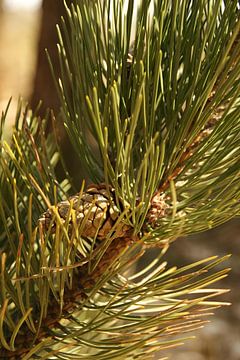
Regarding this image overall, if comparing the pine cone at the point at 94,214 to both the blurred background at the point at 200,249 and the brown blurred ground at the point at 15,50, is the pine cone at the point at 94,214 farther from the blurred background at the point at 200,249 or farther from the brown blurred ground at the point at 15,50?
the brown blurred ground at the point at 15,50

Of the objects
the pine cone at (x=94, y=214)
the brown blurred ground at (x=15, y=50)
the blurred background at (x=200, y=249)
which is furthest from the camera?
the brown blurred ground at (x=15, y=50)

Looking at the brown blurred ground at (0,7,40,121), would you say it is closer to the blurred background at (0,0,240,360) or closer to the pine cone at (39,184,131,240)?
the blurred background at (0,0,240,360)

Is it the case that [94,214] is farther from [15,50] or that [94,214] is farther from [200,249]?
[15,50]

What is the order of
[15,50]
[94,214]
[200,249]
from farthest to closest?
[15,50] < [200,249] < [94,214]

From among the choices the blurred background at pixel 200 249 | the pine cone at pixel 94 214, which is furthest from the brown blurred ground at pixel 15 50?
the pine cone at pixel 94 214

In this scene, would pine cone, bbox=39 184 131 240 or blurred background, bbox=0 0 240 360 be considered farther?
blurred background, bbox=0 0 240 360

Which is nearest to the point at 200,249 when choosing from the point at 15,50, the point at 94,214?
the point at 94,214

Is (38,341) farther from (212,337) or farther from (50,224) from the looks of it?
(212,337)

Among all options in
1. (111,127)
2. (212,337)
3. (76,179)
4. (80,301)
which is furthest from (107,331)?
(212,337)

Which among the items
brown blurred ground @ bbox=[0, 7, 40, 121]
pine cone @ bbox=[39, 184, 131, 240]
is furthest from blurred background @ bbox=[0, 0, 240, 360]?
pine cone @ bbox=[39, 184, 131, 240]
